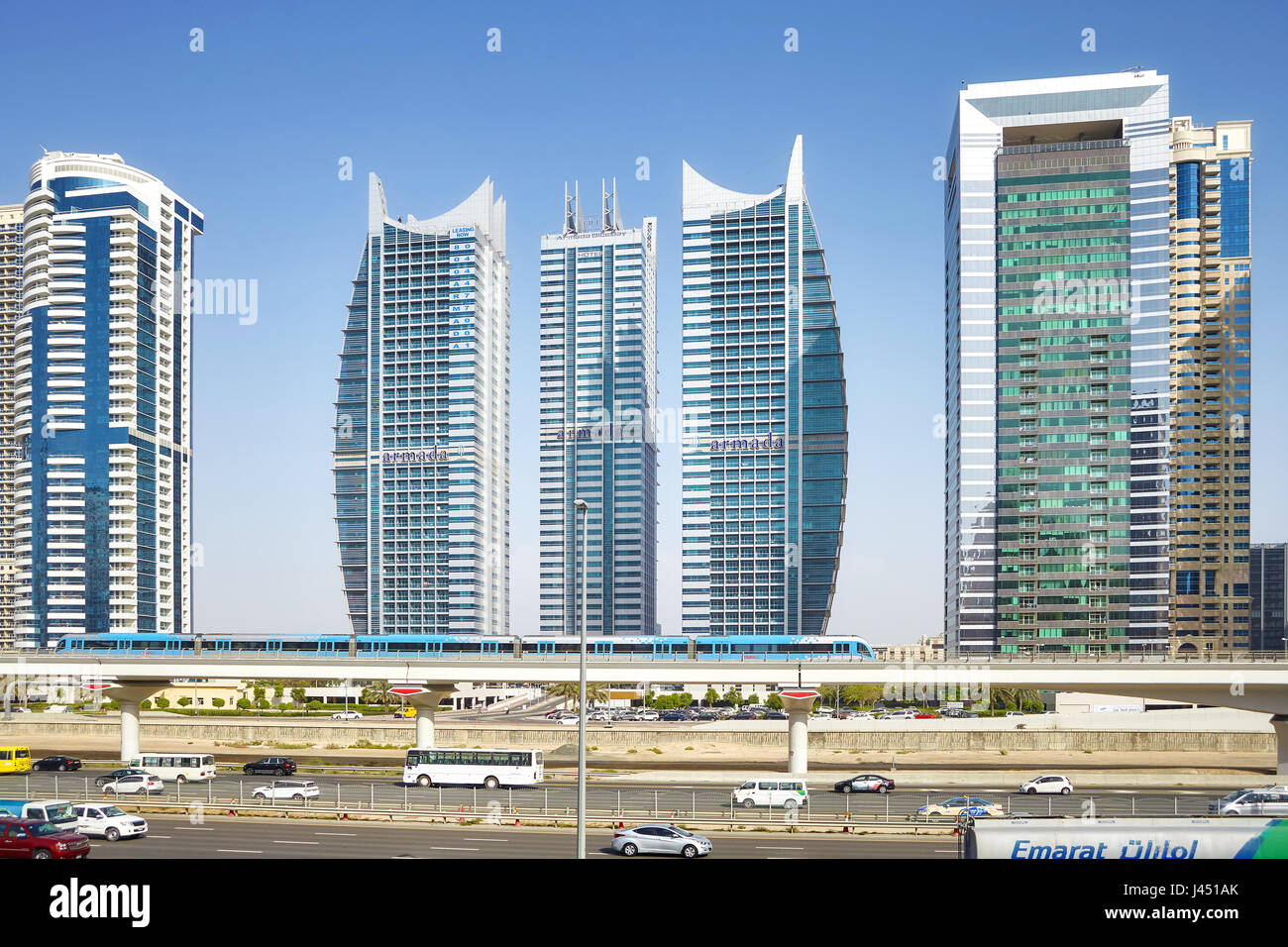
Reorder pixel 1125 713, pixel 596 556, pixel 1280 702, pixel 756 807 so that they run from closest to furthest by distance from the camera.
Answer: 1. pixel 756 807
2. pixel 1280 702
3. pixel 1125 713
4. pixel 596 556

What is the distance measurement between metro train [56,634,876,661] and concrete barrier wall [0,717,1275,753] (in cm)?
1205

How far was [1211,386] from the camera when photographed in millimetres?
189500

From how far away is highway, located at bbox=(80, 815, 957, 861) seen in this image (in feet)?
116

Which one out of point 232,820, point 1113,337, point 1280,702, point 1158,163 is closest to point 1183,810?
point 1280,702

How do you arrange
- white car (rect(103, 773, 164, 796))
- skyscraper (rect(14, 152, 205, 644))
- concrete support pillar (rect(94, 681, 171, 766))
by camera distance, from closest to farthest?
white car (rect(103, 773, 164, 796)) < concrete support pillar (rect(94, 681, 171, 766)) < skyscraper (rect(14, 152, 205, 644))

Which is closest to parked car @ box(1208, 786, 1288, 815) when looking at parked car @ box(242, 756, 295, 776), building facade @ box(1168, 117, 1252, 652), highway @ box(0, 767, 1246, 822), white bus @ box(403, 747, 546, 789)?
highway @ box(0, 767, 1246, 822)

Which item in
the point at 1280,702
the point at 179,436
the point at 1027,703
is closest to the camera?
the point at 1280,702

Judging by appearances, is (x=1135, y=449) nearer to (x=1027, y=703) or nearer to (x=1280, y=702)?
(x=1027, y=703)

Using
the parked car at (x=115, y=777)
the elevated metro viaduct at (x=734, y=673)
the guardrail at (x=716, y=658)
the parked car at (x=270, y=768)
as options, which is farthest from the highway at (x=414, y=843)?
the guardrail at (x=716, y=658)

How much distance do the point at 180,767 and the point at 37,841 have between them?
116ft

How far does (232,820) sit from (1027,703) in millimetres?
109890

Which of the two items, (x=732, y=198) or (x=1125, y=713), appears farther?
(x=732, y=198)

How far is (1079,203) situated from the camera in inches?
6161

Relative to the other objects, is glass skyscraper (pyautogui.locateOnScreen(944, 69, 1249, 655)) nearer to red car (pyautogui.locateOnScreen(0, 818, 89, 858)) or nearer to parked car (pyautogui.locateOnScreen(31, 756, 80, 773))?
parked car (pyautogui.locateOnScreen(31, 756, 80, 773))
